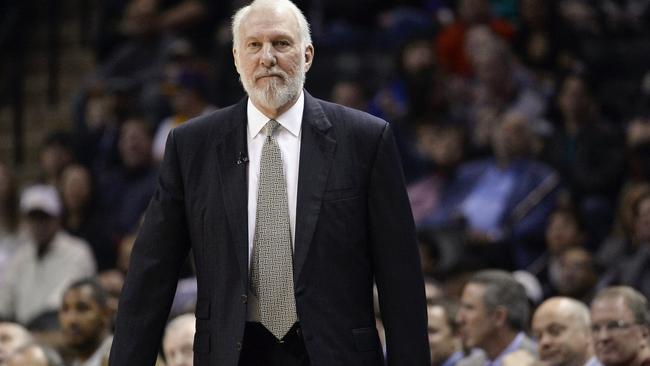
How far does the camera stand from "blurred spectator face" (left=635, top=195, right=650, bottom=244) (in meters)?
6.92

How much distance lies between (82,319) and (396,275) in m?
3.43

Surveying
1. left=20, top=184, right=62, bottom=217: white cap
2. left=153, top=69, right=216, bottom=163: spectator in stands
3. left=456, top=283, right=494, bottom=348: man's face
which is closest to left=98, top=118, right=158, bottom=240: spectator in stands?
left=153, top=69, right=216, bottom=163: spectator in stands

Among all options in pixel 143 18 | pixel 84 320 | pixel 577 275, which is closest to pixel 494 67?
pixel 577 275

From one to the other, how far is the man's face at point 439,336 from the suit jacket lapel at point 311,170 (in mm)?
2688

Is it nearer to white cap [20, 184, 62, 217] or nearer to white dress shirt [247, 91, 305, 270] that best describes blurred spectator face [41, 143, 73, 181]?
white cap [20, 184, 62, 217]

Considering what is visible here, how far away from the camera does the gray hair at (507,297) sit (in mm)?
5891

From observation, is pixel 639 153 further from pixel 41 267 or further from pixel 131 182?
pixel 41 267

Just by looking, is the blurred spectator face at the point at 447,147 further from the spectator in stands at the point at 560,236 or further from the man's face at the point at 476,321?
the man's face at the point at 476,321

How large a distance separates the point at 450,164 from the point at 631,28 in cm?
200

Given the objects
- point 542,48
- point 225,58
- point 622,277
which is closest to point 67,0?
point 225,58

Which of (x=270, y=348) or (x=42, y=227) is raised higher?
(x=270, y=348)

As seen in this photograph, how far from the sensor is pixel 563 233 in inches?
297

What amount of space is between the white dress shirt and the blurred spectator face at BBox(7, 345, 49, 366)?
2906 mm

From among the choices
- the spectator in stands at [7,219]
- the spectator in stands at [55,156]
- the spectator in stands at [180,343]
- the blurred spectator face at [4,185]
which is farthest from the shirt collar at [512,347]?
the spectator in stands at [55,156]
